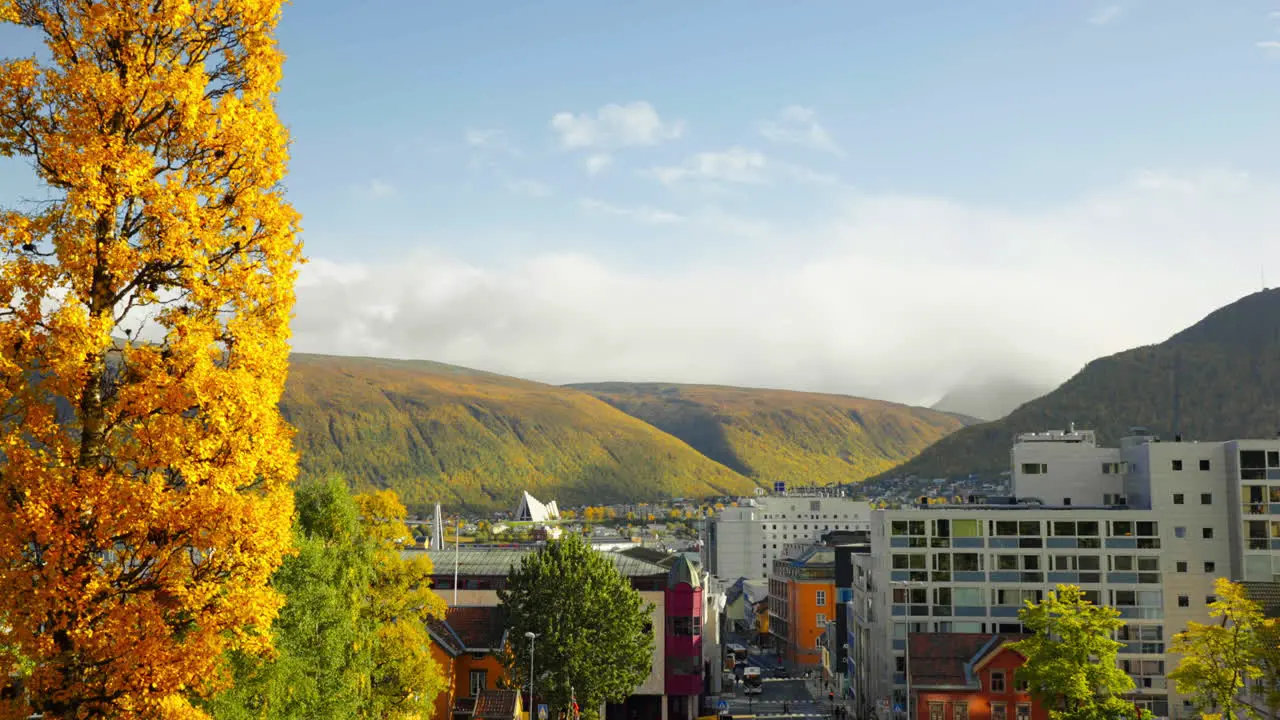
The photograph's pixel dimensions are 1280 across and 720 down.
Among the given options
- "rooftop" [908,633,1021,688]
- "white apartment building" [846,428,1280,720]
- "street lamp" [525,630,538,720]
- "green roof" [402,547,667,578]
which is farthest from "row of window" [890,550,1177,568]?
"street lamp" [525,630,538,720]

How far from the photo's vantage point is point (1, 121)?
2317 cm

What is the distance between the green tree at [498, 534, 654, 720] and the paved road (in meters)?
46.5

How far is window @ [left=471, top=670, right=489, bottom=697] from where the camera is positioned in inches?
3944

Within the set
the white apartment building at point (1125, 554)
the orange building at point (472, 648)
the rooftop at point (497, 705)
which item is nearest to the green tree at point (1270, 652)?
the white apartment building at point (1125, 554)

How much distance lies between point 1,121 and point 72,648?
1025cm

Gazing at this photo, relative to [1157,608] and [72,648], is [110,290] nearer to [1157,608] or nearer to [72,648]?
[72,648]

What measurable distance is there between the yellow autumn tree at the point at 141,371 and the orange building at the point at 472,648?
246 ft

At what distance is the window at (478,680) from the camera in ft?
329

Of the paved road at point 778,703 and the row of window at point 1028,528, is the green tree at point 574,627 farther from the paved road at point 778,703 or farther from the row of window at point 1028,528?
the paved road at point 778,703

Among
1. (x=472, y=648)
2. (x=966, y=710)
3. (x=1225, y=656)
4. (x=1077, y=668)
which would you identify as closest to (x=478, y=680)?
(x=472, y=648)

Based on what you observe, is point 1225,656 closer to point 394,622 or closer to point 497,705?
point 497,705

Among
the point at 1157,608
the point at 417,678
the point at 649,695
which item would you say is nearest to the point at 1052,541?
the point at 1157,608

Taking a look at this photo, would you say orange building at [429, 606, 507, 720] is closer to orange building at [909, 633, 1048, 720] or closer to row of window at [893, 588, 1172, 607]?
orange building at [909, 633, 1048, 720]

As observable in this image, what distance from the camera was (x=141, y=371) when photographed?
74.8ft
